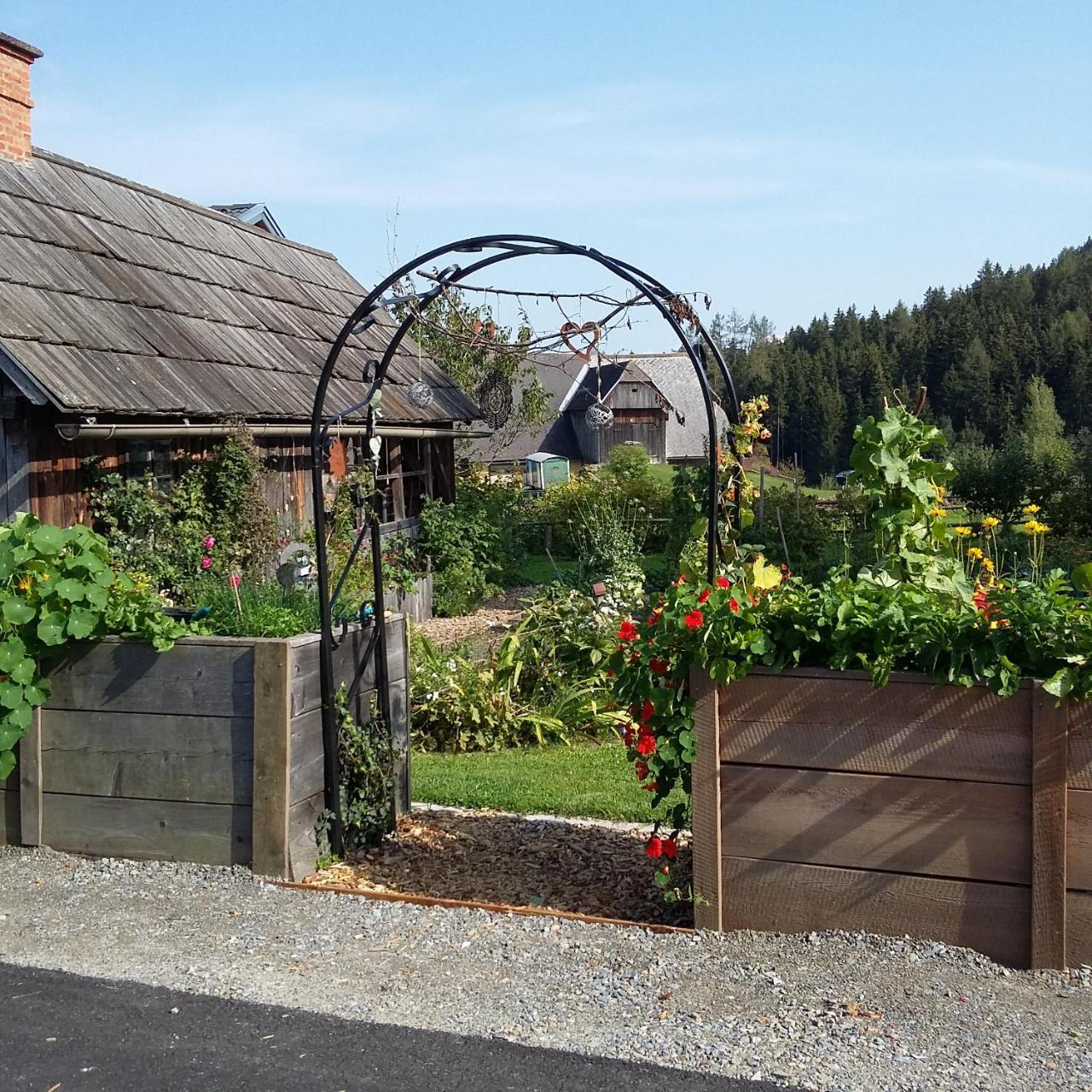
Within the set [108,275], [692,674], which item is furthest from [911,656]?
[108,275]

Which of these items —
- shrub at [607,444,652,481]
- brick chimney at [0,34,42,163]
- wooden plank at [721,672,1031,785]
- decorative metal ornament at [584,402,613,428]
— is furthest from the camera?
shrub at [607,444,652,481]

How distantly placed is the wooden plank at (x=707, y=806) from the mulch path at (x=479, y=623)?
6.62m

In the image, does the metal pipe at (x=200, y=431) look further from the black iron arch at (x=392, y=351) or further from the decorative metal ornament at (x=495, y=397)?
the decorative metal ornament at (x=495, y=397)

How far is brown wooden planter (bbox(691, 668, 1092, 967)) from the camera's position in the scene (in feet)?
12.8

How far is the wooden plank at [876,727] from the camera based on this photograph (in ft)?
13.1

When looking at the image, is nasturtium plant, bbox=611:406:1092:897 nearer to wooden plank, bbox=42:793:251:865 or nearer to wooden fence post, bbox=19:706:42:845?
wooden plank, bbox=42:793:251:865

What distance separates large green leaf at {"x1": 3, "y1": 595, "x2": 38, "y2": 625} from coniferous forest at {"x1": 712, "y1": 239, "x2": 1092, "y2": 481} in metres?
36.3

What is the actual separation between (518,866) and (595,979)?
150 centimetres

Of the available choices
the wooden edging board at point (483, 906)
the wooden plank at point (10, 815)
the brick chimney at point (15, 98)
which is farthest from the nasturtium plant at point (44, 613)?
the brick chimney at point (15, 98)

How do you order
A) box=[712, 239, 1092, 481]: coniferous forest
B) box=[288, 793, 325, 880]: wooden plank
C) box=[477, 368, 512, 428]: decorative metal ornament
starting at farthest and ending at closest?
box=[712, 239, 1092, 481]: coniferous forest → box=[477, 368, 512, 428]: decorative metal ornament → box=[288, 793, 325, 880]: wooden plank

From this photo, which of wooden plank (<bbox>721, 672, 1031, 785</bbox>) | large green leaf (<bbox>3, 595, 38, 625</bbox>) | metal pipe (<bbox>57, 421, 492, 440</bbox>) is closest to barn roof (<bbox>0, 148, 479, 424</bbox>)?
metal pipe (<bbox>57, 421, 492, 440</bbox>)

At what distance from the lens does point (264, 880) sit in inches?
195

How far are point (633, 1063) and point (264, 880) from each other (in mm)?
2093

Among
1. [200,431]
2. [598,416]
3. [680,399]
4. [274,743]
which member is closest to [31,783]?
[274,743]
